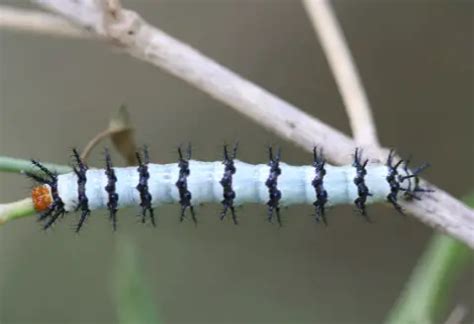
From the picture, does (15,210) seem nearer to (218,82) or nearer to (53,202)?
(53,202)

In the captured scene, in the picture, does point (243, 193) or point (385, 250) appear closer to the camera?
point (243, 193)

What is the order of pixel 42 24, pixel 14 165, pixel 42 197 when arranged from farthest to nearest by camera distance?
pixel 42 24, pixel 42 197, pixel 14 165

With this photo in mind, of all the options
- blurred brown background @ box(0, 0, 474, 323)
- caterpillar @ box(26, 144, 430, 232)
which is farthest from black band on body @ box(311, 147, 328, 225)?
blurred brown background @ box(0, 0, 474, 323)

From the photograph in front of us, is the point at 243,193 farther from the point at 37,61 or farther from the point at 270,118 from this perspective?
the point at 37,61

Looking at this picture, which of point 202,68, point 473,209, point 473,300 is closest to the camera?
point 473,209

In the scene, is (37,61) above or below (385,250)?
above

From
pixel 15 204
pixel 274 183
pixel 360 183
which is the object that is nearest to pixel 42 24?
pixel 15 204

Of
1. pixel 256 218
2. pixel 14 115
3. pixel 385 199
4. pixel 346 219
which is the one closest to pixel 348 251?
pixel 346 219
